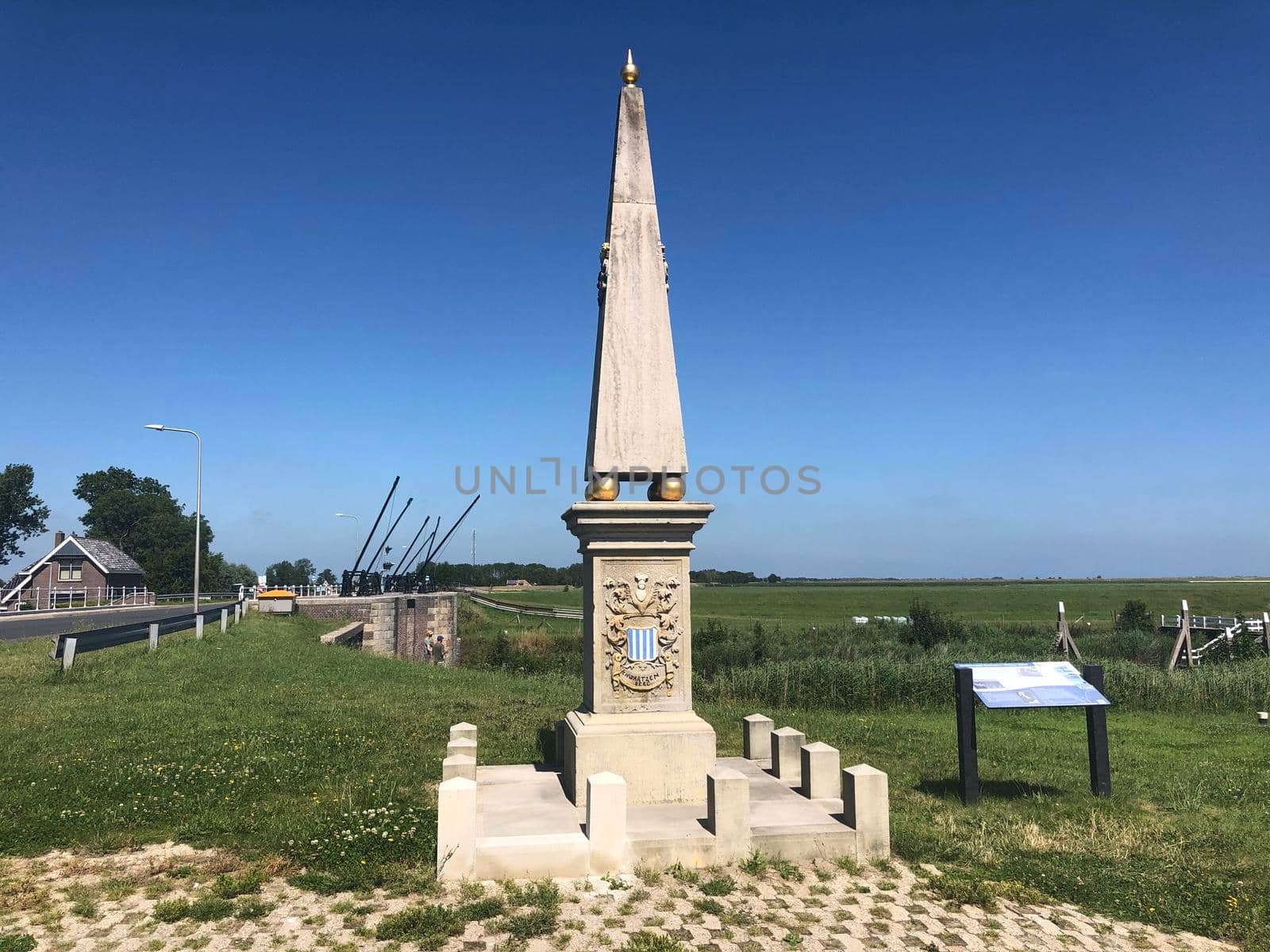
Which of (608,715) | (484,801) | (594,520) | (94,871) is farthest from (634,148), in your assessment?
(94,871)

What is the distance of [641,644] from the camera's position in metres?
6.88

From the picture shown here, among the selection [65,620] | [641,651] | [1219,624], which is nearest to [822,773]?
[641,651]

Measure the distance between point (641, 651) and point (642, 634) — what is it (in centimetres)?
14

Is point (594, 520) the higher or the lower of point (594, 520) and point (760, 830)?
the higher

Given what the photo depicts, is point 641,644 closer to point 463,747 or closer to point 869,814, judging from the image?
point 463,747

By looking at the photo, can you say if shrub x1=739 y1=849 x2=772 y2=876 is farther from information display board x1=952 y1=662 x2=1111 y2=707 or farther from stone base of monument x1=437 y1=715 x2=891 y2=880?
information display board x1=952 y1=662 x2=1111 y2=707

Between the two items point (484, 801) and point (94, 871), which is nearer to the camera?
point (94, 871)

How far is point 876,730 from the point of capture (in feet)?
39.6

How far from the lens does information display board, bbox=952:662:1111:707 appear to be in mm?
7727

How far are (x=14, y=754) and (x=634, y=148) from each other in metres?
8.66

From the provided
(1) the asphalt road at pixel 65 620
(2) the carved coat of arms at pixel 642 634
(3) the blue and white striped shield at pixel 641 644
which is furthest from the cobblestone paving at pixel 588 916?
(1) the asphalt road at pixel 65 620

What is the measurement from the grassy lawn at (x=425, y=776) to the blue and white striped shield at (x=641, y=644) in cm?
209

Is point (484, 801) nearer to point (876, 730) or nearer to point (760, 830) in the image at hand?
point (760, 830)

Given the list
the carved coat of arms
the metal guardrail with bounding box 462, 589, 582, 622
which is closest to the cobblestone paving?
the carved coat of arms
